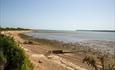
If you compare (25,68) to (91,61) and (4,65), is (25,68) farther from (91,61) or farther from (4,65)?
(91,61)

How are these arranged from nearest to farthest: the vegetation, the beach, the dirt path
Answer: the vegetation < the dirt path < the beach

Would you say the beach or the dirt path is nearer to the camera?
the dirt path

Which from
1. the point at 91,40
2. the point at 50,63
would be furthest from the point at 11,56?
the point at 91,40

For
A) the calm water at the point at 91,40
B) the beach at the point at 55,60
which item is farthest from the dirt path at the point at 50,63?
the calm water at the point at 91,40

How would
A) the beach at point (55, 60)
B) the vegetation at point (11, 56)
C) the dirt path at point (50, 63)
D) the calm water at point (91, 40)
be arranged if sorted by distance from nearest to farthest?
the vegetation at point (11, 56), the dirt path at point (50, 63), the beach at point (55, 60), the calm water at point (91, 40)

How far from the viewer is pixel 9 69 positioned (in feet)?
22.1

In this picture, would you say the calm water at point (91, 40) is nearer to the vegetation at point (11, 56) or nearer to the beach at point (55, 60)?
the beach at point (55, 60)

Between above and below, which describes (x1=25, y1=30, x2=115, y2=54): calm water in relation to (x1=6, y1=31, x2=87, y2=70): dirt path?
below

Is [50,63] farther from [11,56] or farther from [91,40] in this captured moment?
Result: [91,40]

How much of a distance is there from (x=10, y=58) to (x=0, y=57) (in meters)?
0.50

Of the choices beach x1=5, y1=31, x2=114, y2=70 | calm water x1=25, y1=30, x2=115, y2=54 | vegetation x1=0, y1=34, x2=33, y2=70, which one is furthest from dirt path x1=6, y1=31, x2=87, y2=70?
calm water x1=25, y1=30, x2=115, y2=54

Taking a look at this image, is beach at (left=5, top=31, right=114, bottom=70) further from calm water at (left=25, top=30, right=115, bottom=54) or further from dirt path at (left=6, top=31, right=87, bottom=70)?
calm water at (left=25, top=30, right=115, bottom=54)

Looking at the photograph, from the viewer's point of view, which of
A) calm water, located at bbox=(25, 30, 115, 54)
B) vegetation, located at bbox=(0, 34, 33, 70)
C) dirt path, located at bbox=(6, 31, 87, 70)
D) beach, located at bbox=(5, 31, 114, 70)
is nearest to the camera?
vegetation, located at bbox=(0, 34, 33, 70)

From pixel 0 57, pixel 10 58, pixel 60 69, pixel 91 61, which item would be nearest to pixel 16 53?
pixel 10 58
